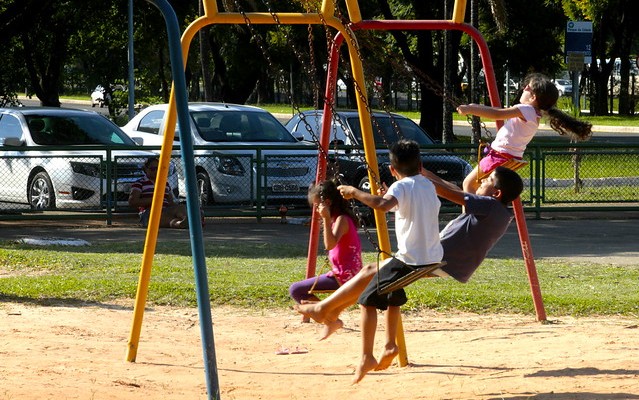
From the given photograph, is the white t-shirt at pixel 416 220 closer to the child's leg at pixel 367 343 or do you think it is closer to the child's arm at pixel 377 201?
the child's arm at pixel 377 201

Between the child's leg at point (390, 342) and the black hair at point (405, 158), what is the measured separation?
85 cm

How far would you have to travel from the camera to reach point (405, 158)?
6301 mm

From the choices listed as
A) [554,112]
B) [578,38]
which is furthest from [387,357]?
[578,38]

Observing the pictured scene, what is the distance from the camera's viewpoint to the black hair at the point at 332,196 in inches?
277

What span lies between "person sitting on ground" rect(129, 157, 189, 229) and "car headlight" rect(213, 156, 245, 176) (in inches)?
40.3

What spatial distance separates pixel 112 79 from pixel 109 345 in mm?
38150

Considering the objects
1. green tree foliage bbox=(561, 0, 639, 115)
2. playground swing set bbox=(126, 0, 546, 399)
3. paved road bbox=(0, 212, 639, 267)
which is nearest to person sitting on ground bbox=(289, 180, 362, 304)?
playground swing set bbox=(126, 0, 546, 399)

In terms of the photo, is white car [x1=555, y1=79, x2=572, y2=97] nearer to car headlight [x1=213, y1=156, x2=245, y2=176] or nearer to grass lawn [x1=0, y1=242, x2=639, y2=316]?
car headlight [x1=213, y1=156, x2=245, y2=176]

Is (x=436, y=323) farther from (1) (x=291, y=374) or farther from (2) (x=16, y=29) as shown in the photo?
(2) (x=16, y=29)

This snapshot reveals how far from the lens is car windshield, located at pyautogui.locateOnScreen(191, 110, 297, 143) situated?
690 inches

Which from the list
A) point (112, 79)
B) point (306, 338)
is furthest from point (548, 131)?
point (306, 338)

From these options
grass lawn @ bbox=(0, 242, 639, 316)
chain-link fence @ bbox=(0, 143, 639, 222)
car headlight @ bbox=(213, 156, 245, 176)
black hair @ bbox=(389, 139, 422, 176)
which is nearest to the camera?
black hair @ bbox=(389, 139, 422, 176)

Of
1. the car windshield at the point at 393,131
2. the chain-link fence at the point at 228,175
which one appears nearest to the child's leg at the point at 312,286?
the chain-link fence at the point at 228,175

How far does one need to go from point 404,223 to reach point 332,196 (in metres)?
0.89
